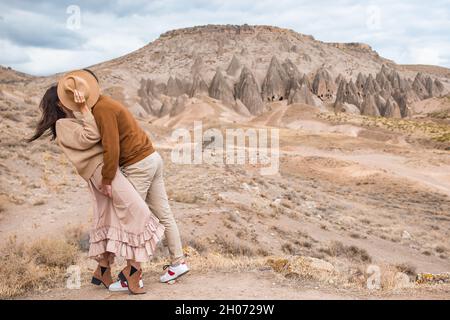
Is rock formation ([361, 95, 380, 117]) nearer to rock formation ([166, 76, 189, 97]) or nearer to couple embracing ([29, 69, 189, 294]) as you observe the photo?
rock formation ([166, 76, 189, 97])

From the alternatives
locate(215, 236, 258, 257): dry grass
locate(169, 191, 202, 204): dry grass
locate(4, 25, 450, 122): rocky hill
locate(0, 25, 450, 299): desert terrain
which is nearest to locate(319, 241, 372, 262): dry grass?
locate(0, 25, 450, 299): desert terrain

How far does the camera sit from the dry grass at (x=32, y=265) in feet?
17.4

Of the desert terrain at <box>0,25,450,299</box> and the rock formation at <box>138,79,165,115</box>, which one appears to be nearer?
the desert terrain at <box>0,25,450,299</box>

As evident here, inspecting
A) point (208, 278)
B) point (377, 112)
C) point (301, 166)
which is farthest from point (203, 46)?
point (208, 278)

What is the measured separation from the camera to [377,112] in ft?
177

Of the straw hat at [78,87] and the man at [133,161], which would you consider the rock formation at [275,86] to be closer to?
the man at [133,161]

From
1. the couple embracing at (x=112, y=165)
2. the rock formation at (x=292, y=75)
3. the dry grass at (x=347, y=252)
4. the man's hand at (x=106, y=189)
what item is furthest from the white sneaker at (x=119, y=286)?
→ the rock formation at (x=292, y=75)

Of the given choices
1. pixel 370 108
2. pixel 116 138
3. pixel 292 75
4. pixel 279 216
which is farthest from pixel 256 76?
pixel 116 138

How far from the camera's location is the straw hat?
425 cm

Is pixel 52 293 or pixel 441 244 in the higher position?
pixel 52 293

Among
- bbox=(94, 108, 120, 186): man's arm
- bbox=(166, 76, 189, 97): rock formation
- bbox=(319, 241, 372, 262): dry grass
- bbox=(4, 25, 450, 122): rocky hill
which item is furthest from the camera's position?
bbox=(166, 76, 189, 97): rock formation

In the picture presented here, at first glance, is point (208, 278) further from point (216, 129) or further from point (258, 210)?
point (216, 129)

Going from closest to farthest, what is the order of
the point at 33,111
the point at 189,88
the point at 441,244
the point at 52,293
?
the point at 52,293
the point at 441,244
the point at 33,111
the point at 189,88
